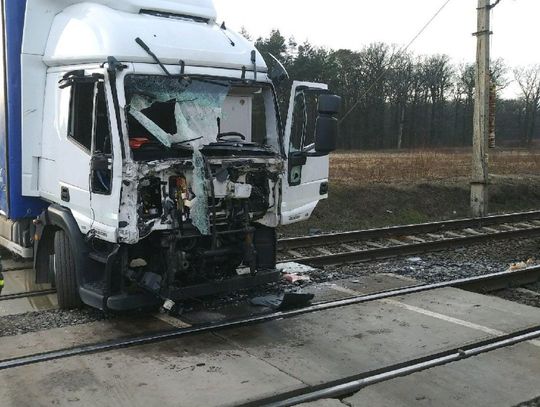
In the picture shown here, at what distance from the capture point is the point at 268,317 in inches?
260

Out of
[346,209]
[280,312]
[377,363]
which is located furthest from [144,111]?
[346,209]

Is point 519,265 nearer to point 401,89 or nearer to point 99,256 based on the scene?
point 99,256

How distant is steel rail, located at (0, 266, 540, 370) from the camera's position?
5.44 metres

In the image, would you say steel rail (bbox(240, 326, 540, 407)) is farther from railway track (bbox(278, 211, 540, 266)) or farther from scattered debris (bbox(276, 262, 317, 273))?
railway track (bbox(278, 211, 540, 266))

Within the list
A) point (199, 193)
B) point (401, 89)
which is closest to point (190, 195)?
point (199, 193)

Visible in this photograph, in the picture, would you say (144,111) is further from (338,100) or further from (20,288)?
(20,288)

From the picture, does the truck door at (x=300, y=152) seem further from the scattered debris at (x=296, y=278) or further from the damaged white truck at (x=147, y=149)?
the scattered debris at (x=296, y=278)

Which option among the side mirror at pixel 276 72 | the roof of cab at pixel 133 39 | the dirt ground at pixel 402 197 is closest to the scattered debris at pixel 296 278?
the side mirror at pixel 276 72

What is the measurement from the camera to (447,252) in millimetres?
11211

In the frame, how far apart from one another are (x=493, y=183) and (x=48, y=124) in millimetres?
17265

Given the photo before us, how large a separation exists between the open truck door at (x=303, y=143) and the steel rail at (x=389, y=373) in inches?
88.5

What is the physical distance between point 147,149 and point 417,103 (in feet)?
225

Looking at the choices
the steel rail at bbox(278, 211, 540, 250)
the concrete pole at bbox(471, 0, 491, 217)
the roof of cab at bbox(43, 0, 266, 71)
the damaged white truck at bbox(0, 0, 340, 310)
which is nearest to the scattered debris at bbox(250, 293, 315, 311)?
the damaged white truck at bbox(0, 0, 340, 310)

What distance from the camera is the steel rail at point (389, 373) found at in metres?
4.64
